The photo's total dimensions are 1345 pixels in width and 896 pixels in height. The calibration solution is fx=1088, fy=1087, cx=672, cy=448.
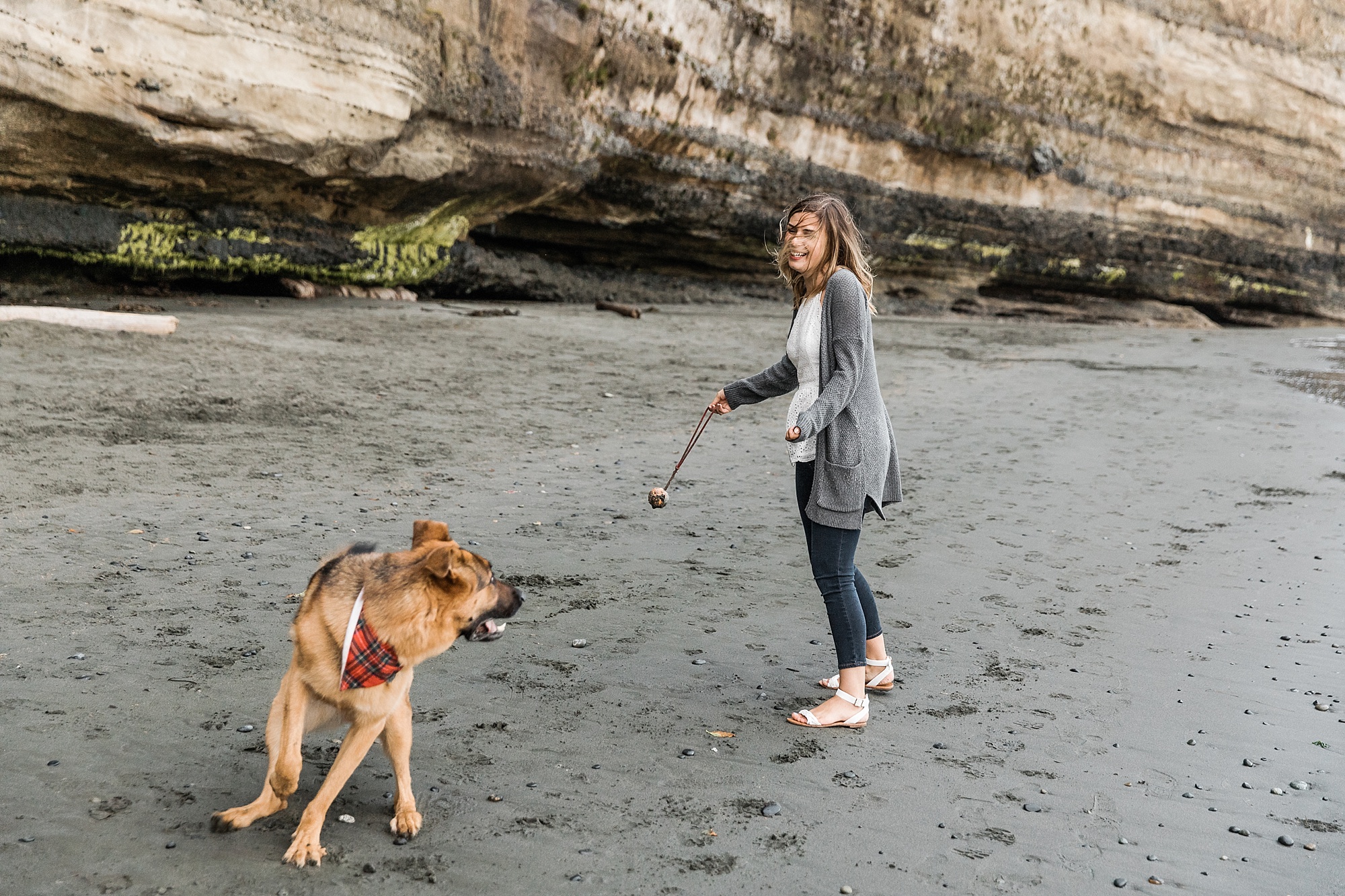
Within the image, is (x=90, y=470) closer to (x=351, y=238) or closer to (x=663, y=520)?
(x=663, y=520)

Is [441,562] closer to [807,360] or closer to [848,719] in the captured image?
[807,360]

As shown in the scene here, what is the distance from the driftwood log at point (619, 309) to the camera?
16.7 m

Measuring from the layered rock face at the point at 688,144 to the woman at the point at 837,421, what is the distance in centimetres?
986

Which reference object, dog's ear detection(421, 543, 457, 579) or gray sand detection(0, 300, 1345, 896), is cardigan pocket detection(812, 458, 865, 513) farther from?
dog's ear detection(421, 543, 457, 579)

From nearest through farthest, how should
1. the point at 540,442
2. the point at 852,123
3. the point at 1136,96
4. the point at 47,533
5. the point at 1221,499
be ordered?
1. the point at 47,533
2. the point at 1221,499
3. the point at 540,442
4. the point at 852,123
5. the point at 1136,96

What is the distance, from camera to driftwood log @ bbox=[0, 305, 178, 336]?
34.6 feet

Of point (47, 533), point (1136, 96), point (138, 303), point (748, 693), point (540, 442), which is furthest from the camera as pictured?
point (1136, 96)

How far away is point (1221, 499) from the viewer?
8.41m

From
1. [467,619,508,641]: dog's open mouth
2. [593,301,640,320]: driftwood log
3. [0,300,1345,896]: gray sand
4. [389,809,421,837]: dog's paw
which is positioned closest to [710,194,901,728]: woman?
[0,300,1345,896]: gray sand

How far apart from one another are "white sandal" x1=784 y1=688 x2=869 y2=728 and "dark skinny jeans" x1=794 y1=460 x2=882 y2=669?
0.42ft

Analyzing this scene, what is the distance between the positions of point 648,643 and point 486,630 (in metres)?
1.87

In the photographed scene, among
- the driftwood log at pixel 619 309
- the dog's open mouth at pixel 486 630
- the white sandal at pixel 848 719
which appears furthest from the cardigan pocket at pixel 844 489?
the driftwood log at pixel 619 309

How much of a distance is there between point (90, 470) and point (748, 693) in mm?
4901

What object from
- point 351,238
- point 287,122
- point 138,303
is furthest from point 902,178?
point 138,303
